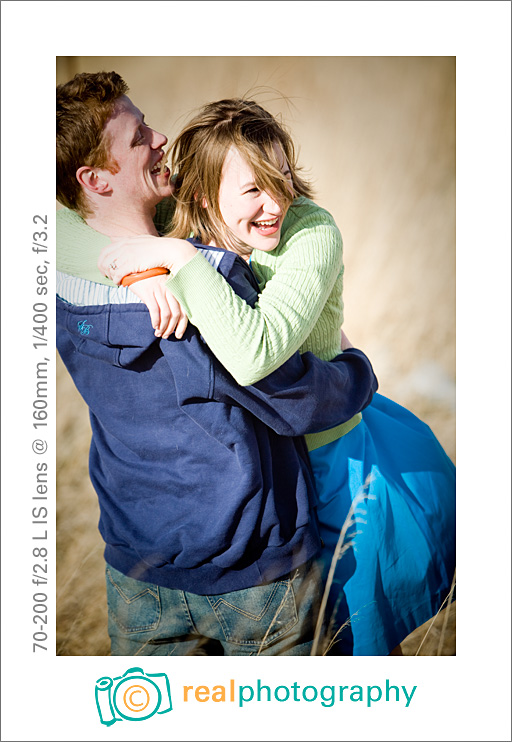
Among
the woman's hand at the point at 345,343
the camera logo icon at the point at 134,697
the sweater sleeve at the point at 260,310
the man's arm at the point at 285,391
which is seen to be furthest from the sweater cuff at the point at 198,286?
the camera logo icon at the point at 134,697

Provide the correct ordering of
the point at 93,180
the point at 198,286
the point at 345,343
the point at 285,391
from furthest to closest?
the point at 345,343, the point at 93,180, the point at 285,391, the point at 198,286

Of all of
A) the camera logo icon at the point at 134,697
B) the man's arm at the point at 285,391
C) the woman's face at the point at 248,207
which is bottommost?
the camera logo icon at the point at 134,697

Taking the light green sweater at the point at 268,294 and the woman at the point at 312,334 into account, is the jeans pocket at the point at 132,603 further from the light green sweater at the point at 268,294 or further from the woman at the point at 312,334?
the light green sweater at the point at 268,294

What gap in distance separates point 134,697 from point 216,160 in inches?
67.4

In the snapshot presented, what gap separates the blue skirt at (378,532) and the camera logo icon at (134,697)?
571 mm

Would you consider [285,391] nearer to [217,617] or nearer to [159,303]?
[159,303]

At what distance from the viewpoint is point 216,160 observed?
2080 millimetres

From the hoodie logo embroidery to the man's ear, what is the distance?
1.29ft

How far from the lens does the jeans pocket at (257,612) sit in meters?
2.19

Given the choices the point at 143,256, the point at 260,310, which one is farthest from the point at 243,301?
the point at 143,256

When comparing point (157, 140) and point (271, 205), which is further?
point (157, 140)

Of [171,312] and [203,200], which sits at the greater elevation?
[203,200]

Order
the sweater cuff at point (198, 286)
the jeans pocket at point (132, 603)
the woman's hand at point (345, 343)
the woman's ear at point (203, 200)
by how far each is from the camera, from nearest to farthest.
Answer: the sweater cuff at point (198, 286), the woman's ear at point (203, 200), the jeans pocket at point (132, 603), the woman's hand at point (345, 343)

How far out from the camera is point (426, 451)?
2420 millimetres
